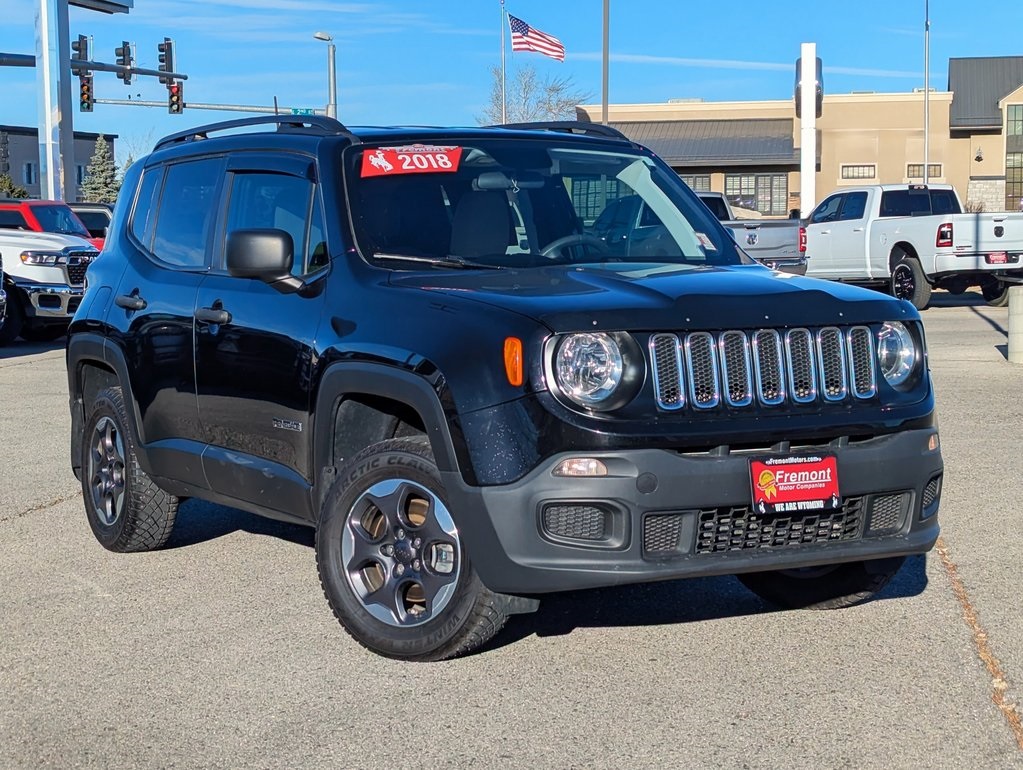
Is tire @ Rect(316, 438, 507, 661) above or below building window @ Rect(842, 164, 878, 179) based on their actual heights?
below

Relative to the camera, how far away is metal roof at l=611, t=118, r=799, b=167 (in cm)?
6378

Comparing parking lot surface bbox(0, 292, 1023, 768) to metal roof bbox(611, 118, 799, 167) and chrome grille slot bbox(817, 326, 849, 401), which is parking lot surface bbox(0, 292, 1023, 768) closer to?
chrome grille slot bbox(817, 326, 849, 401)

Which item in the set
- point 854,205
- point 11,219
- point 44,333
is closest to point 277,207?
point 44,333

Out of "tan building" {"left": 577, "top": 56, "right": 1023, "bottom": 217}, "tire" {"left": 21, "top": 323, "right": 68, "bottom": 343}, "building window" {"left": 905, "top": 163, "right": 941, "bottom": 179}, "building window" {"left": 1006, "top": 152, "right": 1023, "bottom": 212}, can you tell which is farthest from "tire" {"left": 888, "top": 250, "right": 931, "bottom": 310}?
"building window" {"left": 1006, "top": 152, "right": 1023, "bottom": 212}

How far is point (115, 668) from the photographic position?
5246mm

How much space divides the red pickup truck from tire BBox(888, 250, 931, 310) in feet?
41.6

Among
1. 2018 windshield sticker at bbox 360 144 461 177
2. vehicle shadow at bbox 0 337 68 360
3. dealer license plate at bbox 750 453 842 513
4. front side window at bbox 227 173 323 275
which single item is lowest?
vehicle shadow at bbox 0 337 68 360

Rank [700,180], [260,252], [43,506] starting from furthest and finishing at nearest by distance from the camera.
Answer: [700,180]
[43,506]
[260,252]

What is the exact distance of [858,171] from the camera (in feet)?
217

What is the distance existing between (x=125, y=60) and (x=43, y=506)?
3539 cm

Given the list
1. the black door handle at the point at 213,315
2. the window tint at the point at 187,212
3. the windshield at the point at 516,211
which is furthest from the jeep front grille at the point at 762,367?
the window tint at the point at 187,212

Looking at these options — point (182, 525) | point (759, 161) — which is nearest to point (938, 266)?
point (182, 525)

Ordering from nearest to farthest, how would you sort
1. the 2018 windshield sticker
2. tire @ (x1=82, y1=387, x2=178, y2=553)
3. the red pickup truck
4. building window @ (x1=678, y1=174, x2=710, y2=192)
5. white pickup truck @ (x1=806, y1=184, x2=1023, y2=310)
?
the 2018 windshield sticker
tire @ (x1=82, y1=387, x2=178, y2=553)
white pickup truck @ (x1=806, y1=184, x2=1023, y2=310)
the red pickup truck
building window @ (x1=678, y1=174, x2=710, y2=192)

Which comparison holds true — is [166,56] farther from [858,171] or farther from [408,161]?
[408,161]
